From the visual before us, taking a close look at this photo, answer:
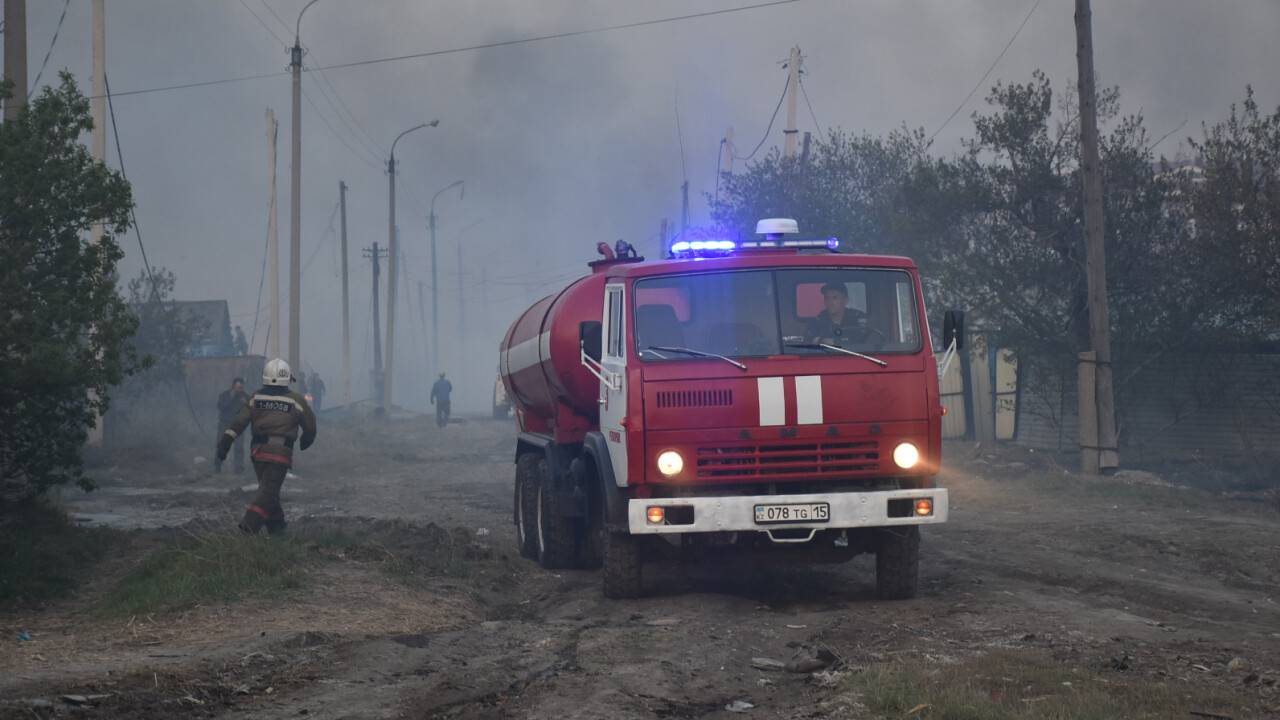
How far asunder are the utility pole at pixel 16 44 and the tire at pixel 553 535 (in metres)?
7.87

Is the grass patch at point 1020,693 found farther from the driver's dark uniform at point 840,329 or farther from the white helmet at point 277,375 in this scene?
the white helmet at point 277,375

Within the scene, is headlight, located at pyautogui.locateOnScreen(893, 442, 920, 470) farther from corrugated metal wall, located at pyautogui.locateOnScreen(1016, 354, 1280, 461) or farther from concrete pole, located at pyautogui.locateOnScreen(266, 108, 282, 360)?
concrete pole, located at pyautogui.locateOnScreen(266, 108, 282, 360)

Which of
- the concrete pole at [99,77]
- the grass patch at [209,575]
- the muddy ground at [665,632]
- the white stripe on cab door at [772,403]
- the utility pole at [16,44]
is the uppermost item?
the concrete pole at [99,77]

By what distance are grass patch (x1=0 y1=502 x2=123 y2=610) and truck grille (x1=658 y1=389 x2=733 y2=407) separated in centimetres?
517

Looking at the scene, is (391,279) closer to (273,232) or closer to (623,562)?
(273,232)

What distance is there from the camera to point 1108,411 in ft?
63.4

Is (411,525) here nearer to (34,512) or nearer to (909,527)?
(34,512)

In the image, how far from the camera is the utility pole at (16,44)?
47.5ft

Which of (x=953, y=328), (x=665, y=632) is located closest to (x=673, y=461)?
(x=665, y=632)

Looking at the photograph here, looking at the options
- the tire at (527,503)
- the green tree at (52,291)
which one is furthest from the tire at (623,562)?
the green tree at (52,291)

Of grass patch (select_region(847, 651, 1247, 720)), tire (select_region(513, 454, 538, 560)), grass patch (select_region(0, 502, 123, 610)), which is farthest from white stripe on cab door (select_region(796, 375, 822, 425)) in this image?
grass patch (select_region(0, 502, 123, 610))

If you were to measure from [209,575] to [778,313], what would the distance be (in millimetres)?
4618

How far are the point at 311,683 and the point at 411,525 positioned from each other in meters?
7.45

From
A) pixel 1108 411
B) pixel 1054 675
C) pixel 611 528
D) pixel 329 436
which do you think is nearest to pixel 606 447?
pixel 611 528
